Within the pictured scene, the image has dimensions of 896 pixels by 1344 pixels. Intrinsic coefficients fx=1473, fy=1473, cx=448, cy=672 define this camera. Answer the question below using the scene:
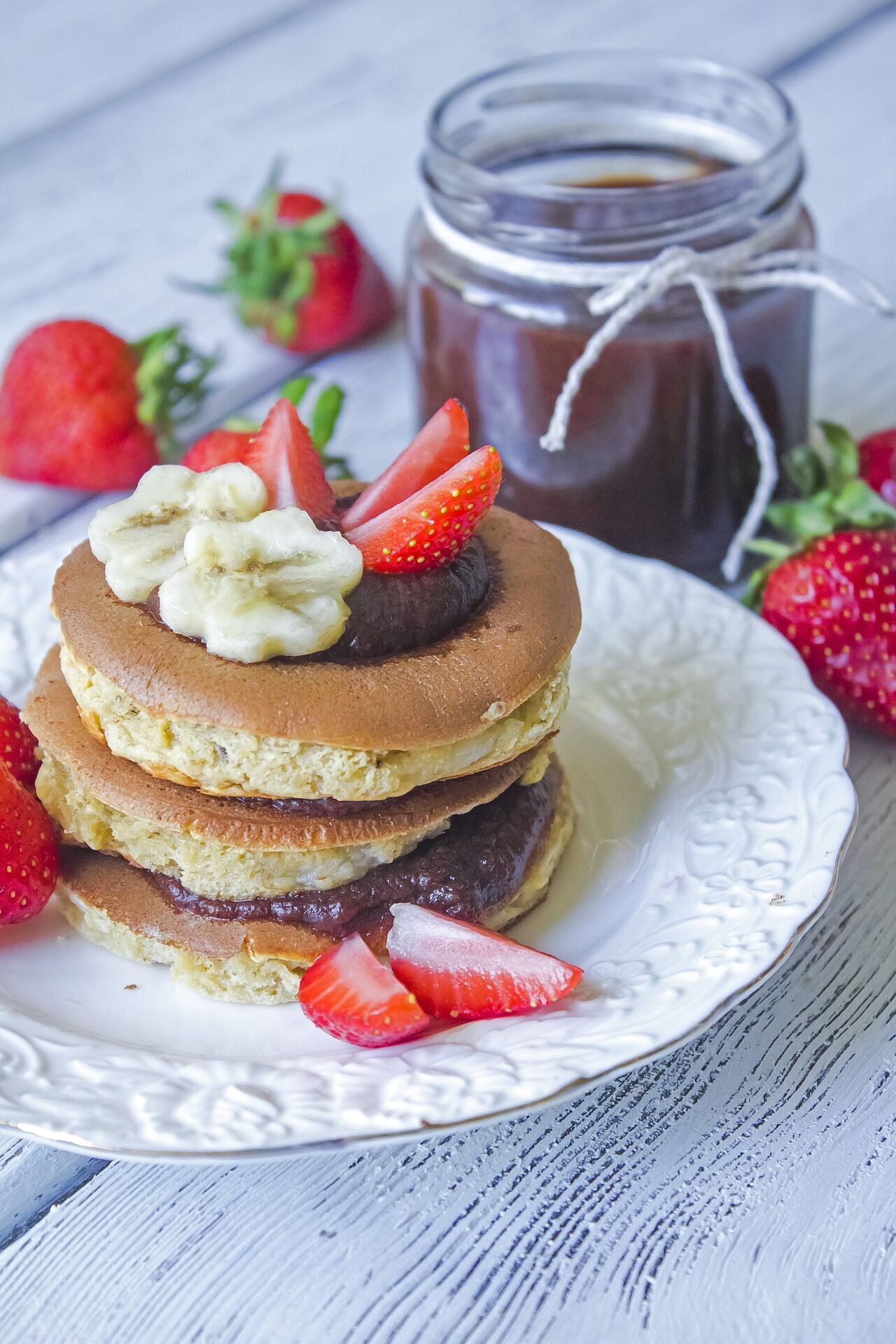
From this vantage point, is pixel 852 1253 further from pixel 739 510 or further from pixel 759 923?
pixel 739 510

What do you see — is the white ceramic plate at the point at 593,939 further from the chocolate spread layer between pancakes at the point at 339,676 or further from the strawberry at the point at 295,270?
the strawberry at the point at 295,270

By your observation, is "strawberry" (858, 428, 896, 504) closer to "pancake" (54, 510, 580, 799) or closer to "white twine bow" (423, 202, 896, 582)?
"white twine bow" (423, 202, 896, 582)

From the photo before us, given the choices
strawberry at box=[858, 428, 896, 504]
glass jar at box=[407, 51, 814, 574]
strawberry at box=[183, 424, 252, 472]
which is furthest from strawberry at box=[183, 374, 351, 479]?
strawberry at box=[858, 428, 896, 504]

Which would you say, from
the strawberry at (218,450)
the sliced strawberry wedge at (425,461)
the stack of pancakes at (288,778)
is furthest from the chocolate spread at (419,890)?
the strawberry at (218,450)

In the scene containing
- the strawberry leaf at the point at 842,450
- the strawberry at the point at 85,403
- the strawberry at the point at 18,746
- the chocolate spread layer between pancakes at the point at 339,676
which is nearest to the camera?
the chocolate spread layer between pancakes at the point at 339,676

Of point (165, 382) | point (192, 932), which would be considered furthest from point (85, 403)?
point (192, 932)

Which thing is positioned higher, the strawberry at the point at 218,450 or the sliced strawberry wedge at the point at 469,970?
the strawberry at the point at 218,450

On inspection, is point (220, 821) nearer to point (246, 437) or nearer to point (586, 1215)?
point (586, 1215)
